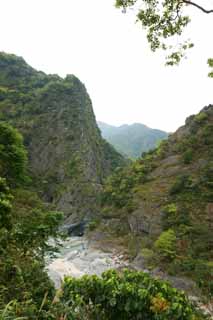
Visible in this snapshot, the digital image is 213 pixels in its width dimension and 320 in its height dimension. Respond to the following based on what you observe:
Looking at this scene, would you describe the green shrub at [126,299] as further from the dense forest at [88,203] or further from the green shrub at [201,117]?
the green shrub at [201,117]

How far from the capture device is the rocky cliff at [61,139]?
42.6 m

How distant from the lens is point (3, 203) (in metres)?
6.93

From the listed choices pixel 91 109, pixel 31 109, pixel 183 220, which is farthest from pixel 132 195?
pixel 91 109

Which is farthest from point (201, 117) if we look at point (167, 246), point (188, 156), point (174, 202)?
point (167, 246)

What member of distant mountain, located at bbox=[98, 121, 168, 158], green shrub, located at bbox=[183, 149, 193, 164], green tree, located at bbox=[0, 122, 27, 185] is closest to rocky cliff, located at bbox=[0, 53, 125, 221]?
green shrub, located at bbox=[183, 149, 193, 164]

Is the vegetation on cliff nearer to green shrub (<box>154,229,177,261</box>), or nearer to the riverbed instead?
green shrub (<box>154,229,177,261</box>)

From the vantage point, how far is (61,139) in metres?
50.7

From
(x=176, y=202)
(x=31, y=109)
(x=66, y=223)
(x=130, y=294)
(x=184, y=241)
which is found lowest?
(x=66, y=223)

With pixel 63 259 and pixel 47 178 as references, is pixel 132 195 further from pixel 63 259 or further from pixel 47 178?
pixel 47 178

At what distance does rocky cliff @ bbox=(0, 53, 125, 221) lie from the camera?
42.6m

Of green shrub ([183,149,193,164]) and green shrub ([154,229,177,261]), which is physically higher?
green shrub ([183,149,193,164])

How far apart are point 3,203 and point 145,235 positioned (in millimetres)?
15497

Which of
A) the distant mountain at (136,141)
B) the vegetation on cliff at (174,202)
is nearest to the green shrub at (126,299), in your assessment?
the vegetation on cliff at (174,202)

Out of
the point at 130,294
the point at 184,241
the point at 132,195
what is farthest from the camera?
the point at 132,195
